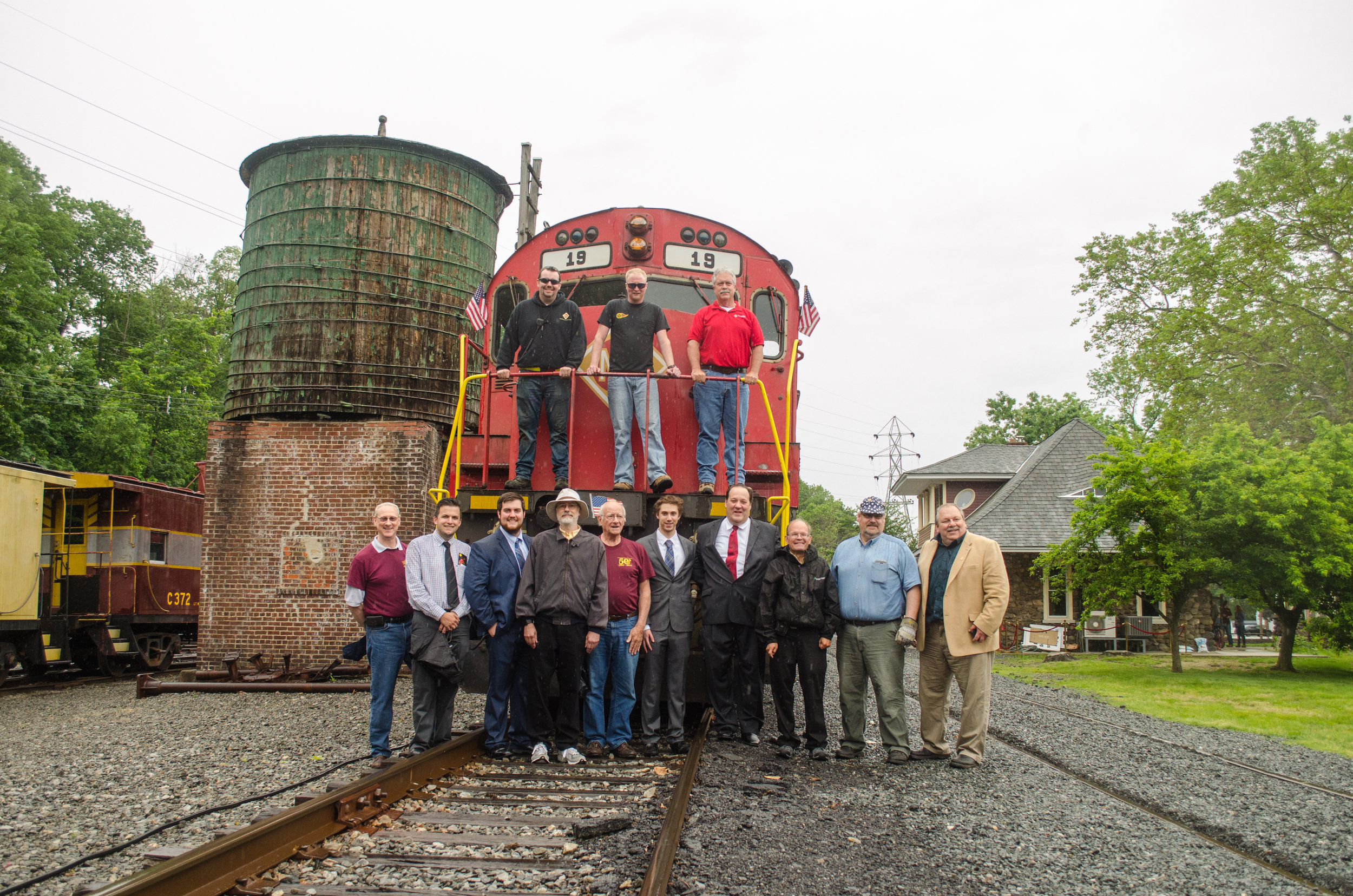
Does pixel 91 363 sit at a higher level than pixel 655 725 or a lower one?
higher

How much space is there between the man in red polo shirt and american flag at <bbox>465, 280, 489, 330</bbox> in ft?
8.75

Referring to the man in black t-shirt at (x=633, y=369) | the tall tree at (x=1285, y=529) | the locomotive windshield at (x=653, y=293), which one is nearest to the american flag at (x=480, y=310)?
the locomotive windshield at (x=653, y=293)

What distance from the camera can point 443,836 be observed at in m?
4.29

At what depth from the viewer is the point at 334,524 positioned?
13195 mm

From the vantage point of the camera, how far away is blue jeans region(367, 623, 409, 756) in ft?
20.2

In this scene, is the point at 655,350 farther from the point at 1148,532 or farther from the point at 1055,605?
the point at 1055,605

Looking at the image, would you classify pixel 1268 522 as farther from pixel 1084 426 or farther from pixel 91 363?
pixel 91 363

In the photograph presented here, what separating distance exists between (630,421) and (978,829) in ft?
13.3

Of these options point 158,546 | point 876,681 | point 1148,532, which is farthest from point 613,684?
point 158,546

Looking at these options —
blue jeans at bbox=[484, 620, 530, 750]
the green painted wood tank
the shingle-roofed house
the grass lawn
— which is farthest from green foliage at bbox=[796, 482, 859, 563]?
blue jeans at bbox=[484, 620, 530, 750]

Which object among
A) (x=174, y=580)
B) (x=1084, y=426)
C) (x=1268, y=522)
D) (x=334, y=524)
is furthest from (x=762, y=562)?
(x=1084, y=426)

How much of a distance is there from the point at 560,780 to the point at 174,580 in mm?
13275

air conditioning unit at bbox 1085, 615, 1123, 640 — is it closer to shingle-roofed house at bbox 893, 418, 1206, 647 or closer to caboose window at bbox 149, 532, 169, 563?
shingle-roofed house at bbox 893, 418, 1206, 647

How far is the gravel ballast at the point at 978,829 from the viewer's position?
3.97 m
